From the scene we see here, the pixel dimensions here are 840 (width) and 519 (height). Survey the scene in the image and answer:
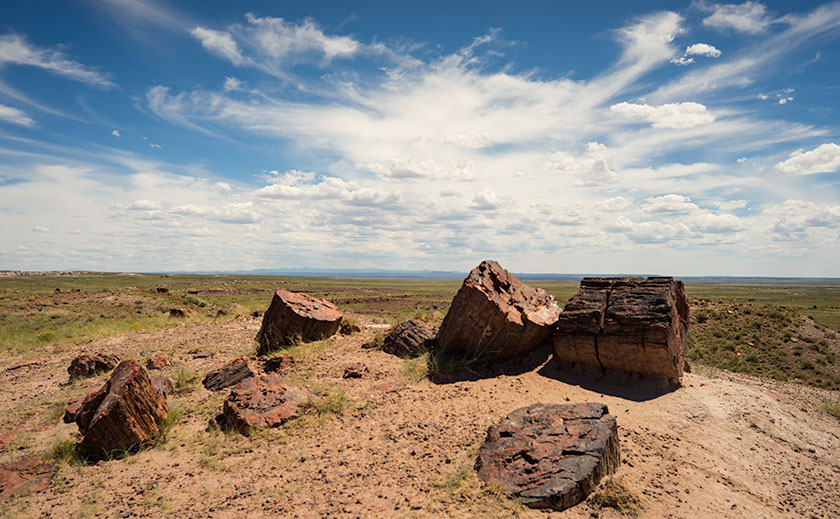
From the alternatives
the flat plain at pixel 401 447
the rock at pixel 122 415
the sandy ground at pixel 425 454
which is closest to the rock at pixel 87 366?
the flat plain at pixel 401 447

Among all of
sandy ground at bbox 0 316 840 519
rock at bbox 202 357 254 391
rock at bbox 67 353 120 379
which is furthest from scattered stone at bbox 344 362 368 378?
rock at bbox 67 353 120 379

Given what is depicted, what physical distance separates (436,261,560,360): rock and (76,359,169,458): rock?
6.32 metres

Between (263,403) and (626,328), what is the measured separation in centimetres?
760

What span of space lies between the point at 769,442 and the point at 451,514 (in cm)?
621

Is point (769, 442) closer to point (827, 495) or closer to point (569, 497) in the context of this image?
point (827, 495)

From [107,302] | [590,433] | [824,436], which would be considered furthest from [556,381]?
[107,302]

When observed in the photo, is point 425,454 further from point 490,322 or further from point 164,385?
point 164,385

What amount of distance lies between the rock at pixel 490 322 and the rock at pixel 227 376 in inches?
189

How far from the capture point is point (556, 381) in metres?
9.51

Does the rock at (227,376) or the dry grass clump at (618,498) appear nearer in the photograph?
the dry grass clump at (618,498)

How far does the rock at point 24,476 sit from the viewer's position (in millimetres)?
5969

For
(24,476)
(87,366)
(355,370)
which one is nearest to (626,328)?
(355,370)

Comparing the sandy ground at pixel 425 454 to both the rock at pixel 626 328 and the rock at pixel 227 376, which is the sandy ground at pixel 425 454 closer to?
the rock at pixel 227 376

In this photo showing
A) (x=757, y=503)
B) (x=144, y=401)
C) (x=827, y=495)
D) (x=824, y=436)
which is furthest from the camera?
(x=824, y=436)
